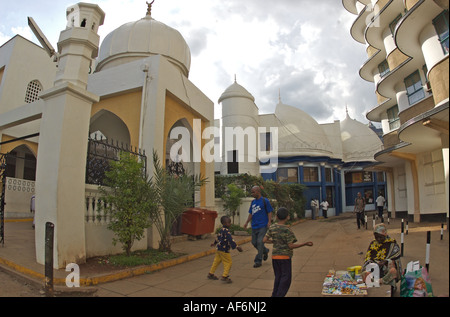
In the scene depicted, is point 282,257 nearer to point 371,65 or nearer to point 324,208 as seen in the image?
point 371,65

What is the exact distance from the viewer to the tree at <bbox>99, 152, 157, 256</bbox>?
5.92 metres

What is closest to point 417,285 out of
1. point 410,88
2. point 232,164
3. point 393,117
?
point 410,88

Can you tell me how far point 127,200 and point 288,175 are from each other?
70.8 ft

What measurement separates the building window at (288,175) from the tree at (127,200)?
68.4ft

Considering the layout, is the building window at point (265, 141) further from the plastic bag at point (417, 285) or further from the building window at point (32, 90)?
the plastic bag at point (417, 285)

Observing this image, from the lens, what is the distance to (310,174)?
26328 millimetres

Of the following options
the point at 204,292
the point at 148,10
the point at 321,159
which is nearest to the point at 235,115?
the point at 321,159

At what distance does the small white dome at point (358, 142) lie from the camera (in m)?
30.3

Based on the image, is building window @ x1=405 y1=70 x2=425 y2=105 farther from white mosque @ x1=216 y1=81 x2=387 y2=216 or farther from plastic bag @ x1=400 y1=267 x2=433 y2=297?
plastic bag @ x1=400 y1=267 x2=433 y2=297

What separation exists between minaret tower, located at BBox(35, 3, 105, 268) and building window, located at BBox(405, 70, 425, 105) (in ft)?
43.0

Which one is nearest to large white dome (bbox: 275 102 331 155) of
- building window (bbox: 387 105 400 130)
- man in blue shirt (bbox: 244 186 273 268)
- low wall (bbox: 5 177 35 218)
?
building window (bbox: 387 105 400 130)

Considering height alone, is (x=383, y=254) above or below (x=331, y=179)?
below

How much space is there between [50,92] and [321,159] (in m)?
23.6
